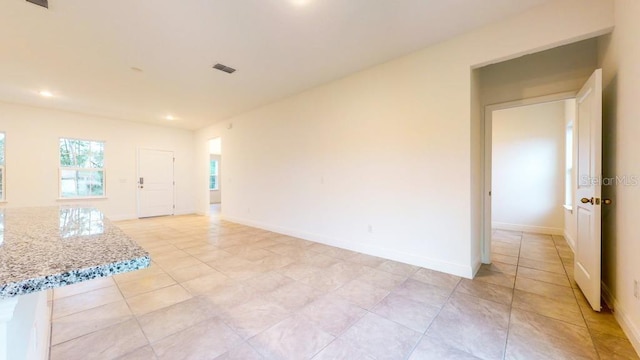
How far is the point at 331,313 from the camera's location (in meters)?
2.10

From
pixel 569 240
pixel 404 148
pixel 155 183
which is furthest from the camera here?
pixel 155 183

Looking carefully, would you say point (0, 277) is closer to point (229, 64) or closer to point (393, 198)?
point (393, 198)

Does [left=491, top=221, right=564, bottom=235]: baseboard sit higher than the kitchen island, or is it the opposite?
the kitchen island

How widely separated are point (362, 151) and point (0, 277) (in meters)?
3.45

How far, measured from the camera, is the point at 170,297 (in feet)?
7.79

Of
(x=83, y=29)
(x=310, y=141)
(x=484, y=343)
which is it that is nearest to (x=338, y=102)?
(x=310, y=141)

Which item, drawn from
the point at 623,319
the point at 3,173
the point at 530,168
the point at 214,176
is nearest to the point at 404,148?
the point at 623,319

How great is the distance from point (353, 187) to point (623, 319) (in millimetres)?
2734

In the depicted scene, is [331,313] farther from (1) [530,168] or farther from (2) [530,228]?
(1) [530,168]

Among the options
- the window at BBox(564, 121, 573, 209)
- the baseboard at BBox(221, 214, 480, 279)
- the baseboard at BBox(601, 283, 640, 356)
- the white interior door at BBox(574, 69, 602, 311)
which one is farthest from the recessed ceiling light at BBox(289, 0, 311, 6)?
the window at BBox(564, 121, 573, 209)

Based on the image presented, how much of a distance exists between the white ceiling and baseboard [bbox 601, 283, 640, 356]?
2.62 metres

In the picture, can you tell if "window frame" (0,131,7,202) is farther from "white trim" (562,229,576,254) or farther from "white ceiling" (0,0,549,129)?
"white trim" (562,229,576,254)

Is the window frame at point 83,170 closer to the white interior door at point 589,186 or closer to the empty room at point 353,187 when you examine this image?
the empty room at point 353,187

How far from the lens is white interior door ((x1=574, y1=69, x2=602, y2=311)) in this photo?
2062mm
